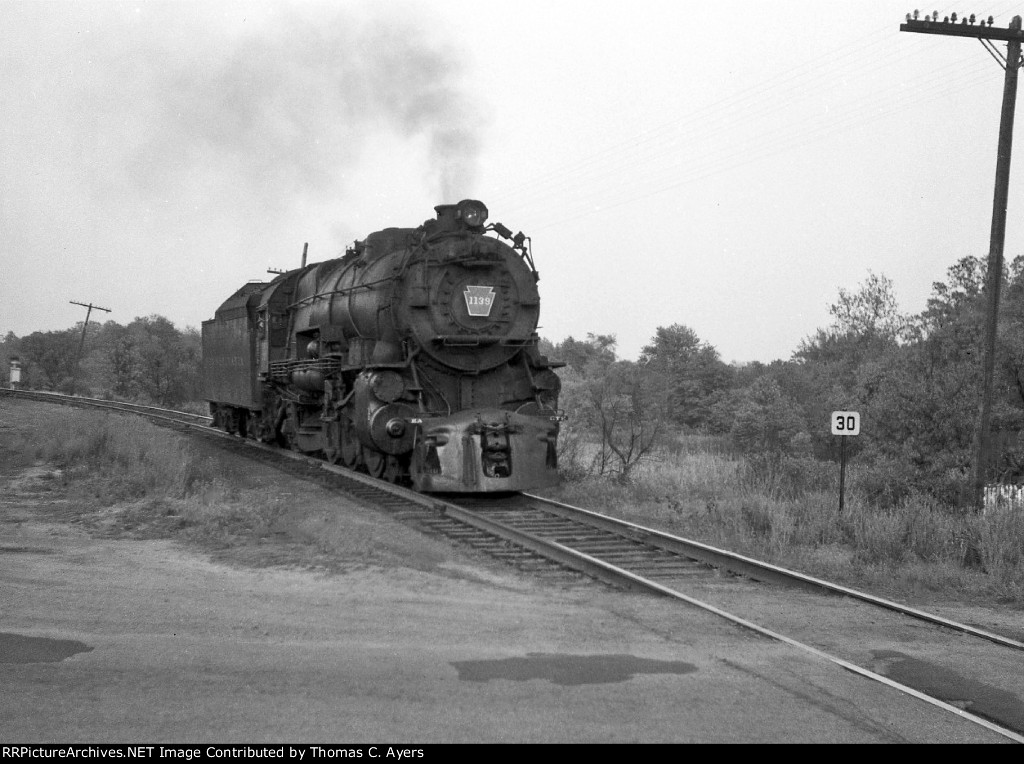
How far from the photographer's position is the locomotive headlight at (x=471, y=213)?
12711 millimetres

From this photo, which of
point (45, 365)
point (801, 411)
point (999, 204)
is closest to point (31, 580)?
point (999, 204)

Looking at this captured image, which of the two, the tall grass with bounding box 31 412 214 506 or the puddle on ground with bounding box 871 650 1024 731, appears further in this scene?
the tall grass with bounding box 31 412 214 506

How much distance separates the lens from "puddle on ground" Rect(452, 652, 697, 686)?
201 inches

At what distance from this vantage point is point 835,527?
10.3 m

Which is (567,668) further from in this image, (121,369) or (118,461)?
(121,369)

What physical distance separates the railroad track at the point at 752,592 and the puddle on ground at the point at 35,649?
3944 mm

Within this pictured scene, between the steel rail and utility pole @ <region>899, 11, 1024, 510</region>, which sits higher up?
utility pole @ <region>899, 11, 1024, 510</region>

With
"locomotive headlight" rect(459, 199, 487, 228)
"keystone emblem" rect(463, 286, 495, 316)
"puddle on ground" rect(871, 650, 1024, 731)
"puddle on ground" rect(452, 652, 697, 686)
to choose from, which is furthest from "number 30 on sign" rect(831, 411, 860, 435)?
"puddle on ground" rect(452, 652, 697, 686)

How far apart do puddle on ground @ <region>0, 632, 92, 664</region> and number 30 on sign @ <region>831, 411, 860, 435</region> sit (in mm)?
9086

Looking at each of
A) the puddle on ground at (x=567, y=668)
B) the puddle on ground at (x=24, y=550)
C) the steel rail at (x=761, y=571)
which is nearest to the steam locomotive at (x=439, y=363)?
the steel rail at (x=761, y=571)

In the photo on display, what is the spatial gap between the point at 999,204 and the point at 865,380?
8619mm

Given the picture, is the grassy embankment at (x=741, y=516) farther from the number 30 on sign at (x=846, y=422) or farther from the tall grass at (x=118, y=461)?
the number 30 on sign at (x=846, y=422)

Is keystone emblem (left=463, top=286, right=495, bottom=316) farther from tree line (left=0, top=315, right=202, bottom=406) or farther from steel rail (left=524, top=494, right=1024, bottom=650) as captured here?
tree line (left=0, top=315, right=202, bottom=406)

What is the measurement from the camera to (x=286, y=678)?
16.4ft
